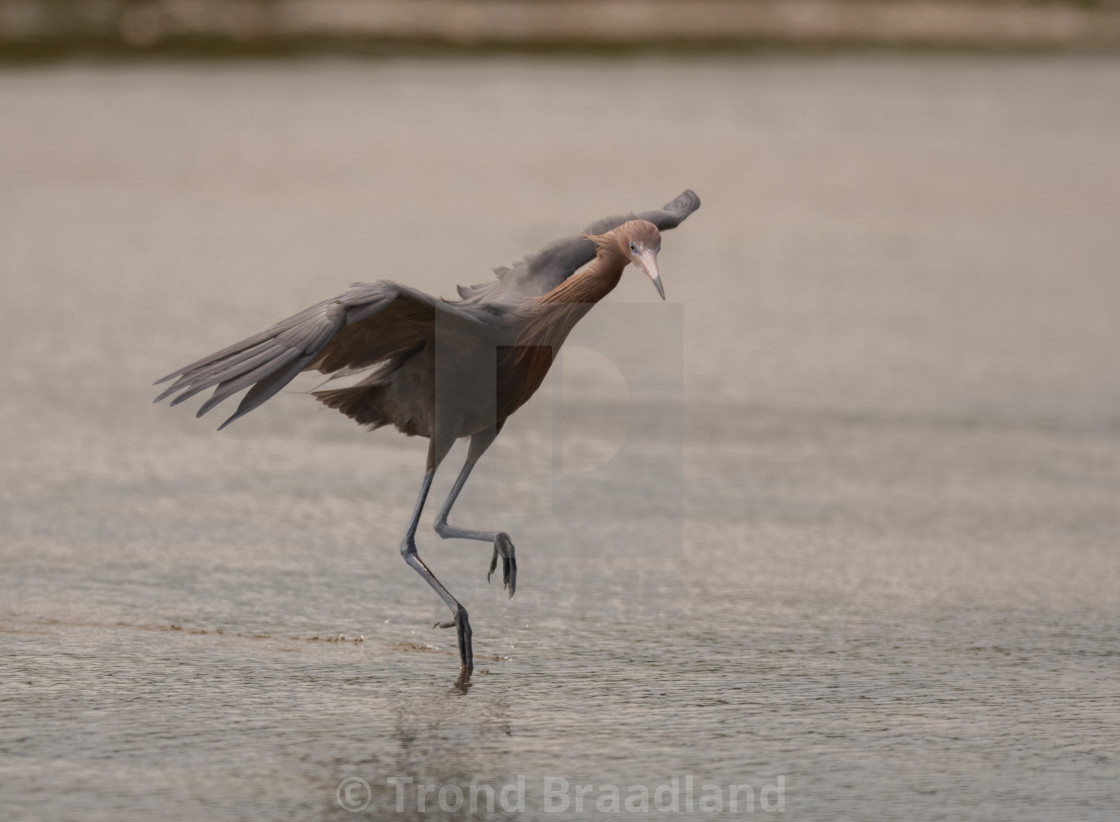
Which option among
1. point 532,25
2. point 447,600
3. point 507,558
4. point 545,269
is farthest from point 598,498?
point 532,25

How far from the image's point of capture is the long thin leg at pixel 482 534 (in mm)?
5469

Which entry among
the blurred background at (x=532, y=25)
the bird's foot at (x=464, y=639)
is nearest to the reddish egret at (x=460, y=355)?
the bird's foot at (x=464, y=639)

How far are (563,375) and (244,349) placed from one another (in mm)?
4387

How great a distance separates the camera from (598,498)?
23.9ft

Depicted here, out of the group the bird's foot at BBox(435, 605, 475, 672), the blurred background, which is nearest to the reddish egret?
the bird's foot at BBox(435, 605, 475, 672)

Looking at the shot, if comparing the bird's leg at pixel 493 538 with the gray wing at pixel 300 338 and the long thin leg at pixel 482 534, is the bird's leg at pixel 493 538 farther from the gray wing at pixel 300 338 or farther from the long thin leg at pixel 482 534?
the gray wing at pixel 300 338

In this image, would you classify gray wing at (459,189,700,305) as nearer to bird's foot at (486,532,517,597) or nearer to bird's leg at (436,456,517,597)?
bird's leg at (436,456,517,597)

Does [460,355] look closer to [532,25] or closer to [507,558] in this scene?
[507,558]

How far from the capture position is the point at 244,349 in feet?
16.7

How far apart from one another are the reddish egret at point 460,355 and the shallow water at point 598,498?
0.54 metres

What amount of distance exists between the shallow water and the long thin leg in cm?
21

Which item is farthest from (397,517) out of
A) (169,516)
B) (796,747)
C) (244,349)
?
(796,747)

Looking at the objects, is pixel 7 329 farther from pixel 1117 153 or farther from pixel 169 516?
pixel 1117 153

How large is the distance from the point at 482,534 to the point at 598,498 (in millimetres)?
1724
